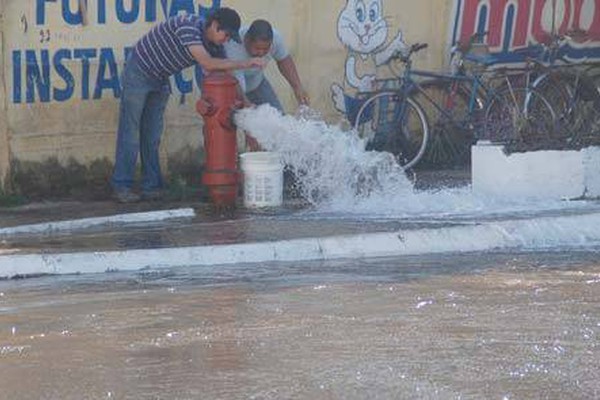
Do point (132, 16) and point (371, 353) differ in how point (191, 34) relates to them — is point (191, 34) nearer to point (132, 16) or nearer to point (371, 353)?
point (132, 16)

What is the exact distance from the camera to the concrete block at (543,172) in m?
10.9

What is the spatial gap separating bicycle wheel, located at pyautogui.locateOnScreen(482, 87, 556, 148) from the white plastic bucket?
191 cm

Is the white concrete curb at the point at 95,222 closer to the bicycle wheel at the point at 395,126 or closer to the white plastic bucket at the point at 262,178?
the white plastic bucket at the point at 262,178

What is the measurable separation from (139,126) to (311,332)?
16.6 feet

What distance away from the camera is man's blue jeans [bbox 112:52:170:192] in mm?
11242

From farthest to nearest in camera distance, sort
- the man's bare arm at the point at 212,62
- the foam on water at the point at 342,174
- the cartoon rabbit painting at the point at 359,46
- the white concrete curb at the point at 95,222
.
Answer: the cartoon rabbit painting at the point at 359,46, the foam on water at the point at 342,174, the man's bare arm at the point at 212,62, the white concrete curb at the point at 95,222

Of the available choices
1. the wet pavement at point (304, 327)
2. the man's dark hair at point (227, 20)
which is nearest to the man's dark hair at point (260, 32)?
the man's dark hair at point (227, 20)

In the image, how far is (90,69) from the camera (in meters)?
11.8

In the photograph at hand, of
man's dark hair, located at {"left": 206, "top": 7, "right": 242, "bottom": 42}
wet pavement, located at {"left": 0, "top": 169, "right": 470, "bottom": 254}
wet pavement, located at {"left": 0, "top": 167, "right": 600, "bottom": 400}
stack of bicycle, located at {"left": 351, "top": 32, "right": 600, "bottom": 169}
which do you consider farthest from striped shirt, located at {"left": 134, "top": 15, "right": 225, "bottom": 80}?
stack of bicycle, located at {"left": 351, "top": 32, "right": 600, "bottom": 169}

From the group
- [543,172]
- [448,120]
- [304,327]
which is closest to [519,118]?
[543,172]

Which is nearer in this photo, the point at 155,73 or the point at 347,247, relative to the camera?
the point at 347,247

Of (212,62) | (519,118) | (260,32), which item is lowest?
(519,118)

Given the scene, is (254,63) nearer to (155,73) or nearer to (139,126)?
(155,73)

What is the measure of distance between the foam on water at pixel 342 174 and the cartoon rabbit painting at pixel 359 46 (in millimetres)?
2054
